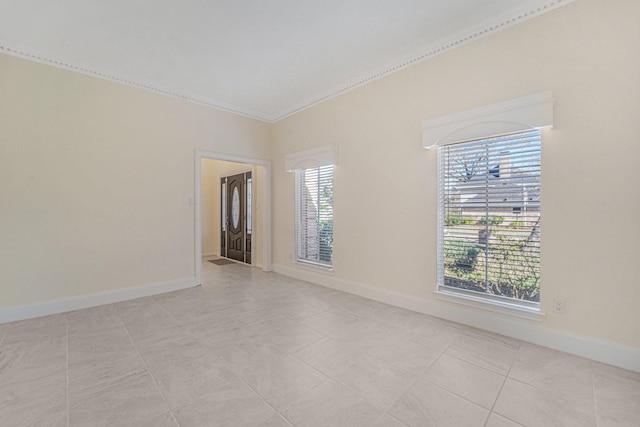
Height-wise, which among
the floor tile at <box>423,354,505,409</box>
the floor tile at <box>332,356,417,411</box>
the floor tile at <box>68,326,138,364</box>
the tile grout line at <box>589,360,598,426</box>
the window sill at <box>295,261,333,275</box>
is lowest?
the tile grout line at <box>589,360,598,426</box>

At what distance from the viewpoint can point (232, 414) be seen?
1.65 m

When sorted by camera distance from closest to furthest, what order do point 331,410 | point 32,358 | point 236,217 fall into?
point 331,410 → point 32,358 → point 236,217

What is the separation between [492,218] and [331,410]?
2.29m

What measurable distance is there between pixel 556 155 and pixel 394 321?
2158 mm

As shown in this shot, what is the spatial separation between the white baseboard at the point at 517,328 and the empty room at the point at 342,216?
0.06 feet

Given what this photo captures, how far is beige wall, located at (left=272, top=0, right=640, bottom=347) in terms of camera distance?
2.15 meters

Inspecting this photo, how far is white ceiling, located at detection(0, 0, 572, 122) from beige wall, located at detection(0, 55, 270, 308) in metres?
0.34

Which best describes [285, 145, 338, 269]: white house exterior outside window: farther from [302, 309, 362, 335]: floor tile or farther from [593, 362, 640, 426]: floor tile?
[593, 362, 640, 426]: floor tile

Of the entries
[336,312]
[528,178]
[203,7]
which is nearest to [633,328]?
[528,178]

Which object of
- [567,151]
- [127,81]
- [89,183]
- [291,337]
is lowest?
[291,337]

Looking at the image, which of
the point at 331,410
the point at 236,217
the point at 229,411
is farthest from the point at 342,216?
the point at 236,217

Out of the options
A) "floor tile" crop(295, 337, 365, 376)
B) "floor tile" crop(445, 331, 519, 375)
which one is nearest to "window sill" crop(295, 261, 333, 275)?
"floor tile" crop(295, 337, 365, 376)

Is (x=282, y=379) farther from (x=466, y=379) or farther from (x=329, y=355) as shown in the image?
(x=466, y=379)

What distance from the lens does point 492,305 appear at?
108 inches
